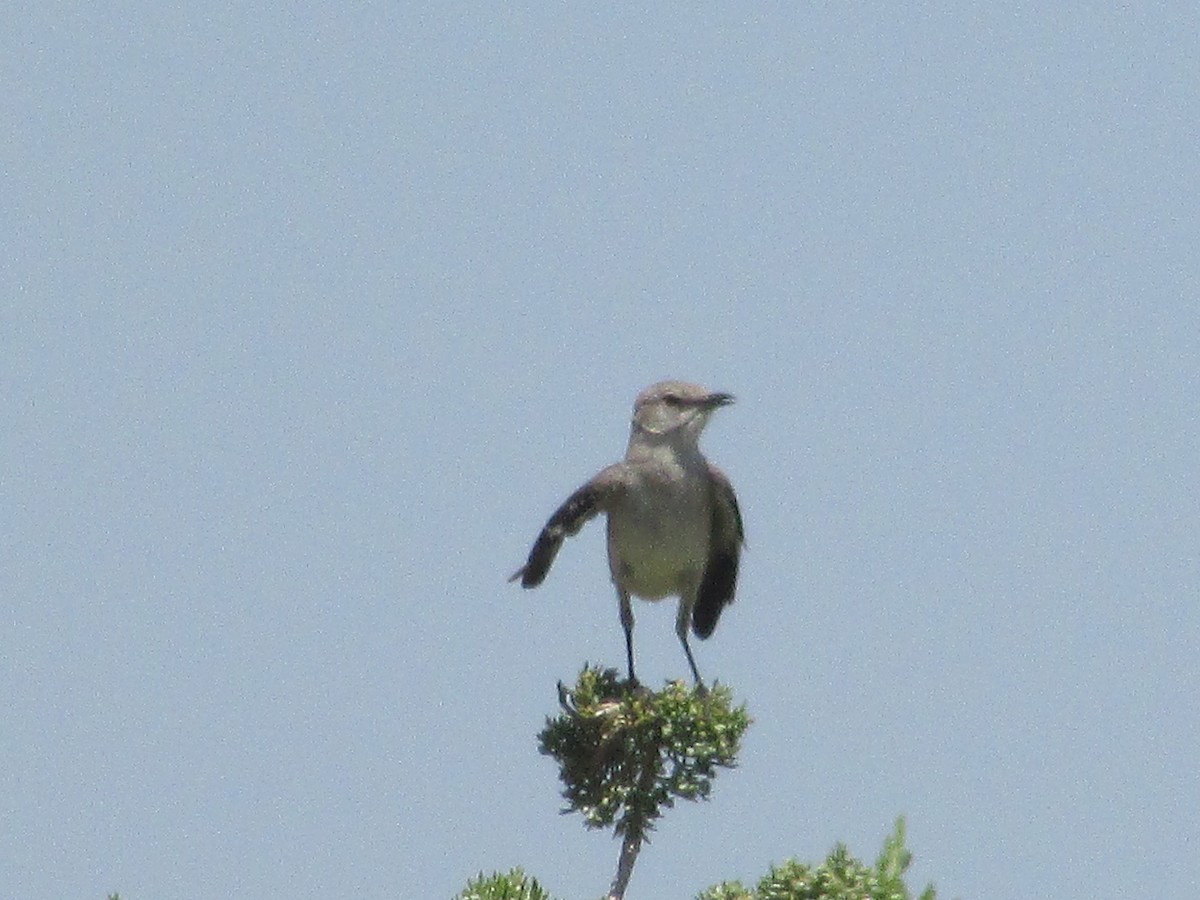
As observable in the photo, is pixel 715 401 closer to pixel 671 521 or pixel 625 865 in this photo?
pixel 671 521

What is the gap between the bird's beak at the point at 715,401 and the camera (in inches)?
455

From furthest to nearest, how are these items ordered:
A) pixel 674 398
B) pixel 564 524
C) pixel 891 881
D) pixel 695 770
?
pixel 674 398
pixel 564 524
pixel 695 770
pixel 891 881

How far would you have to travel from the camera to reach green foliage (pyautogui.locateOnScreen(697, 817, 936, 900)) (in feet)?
18.7

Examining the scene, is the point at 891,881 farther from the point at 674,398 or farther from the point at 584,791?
the point at 674,398

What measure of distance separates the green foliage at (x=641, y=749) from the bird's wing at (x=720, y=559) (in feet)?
12.6

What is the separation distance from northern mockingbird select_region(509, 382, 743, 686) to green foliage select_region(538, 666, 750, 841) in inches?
129

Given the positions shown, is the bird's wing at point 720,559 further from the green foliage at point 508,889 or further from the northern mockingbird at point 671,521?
the green foliage at point 508,889

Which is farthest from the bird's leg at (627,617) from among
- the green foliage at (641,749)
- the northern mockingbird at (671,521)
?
the green foliage at (641,749)

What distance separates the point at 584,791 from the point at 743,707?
699 mm

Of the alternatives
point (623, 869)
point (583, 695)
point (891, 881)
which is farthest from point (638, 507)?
point (891, 881)

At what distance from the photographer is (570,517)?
10695 millimetres

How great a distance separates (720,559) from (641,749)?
4.07m

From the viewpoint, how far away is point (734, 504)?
1129cm

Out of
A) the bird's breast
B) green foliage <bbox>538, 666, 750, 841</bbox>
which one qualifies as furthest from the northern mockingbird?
green foliage <bbox>538, 666, 750, 841</bbox>
